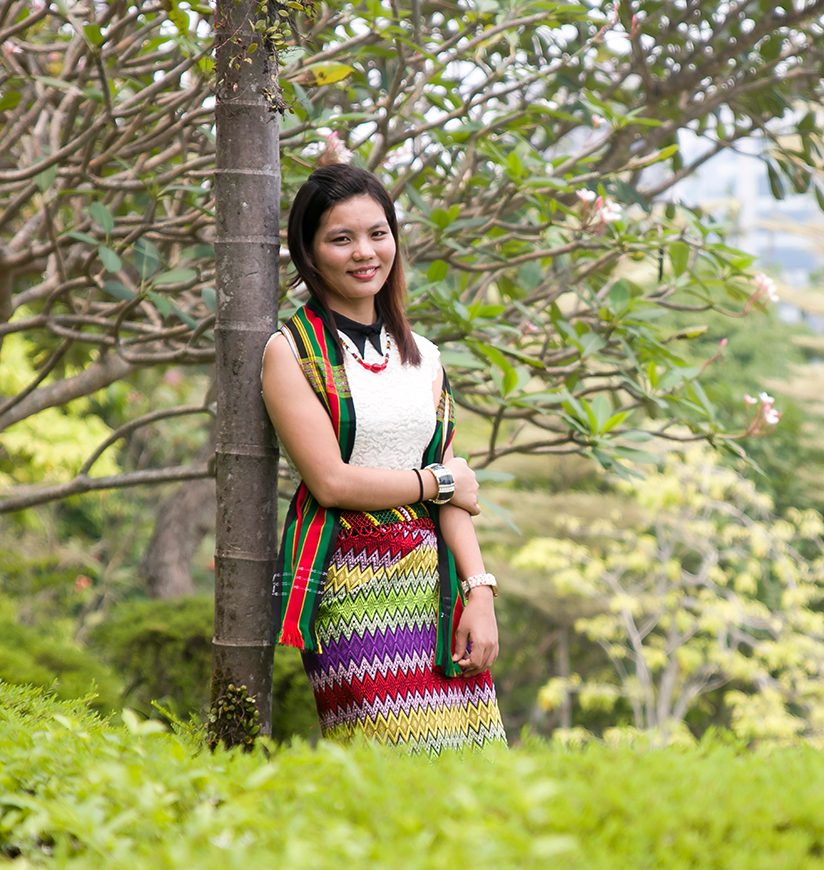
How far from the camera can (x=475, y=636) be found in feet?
7.03

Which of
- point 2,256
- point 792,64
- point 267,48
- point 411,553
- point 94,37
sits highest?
point 792,64

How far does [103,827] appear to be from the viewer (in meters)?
1.29

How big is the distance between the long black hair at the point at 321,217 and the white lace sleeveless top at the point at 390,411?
5cm

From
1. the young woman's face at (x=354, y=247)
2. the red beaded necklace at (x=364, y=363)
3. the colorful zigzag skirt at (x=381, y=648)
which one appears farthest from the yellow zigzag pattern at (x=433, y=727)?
the young woman's face at (x=354, y=247)

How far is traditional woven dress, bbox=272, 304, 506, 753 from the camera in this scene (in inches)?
81.5

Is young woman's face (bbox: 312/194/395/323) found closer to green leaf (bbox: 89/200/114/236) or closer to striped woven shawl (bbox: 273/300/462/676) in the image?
striped woven shawl (bbox: 273/300/462/676)

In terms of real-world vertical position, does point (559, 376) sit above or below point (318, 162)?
below

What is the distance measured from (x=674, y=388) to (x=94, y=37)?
165cm

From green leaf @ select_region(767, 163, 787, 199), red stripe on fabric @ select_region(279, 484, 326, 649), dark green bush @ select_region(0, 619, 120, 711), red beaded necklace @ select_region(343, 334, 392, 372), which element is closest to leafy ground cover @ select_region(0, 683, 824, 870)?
red stripe on fabric @ select_region(279, 484, 326, 649)

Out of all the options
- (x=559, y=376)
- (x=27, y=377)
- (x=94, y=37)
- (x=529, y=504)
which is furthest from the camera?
(x=529, y=504)

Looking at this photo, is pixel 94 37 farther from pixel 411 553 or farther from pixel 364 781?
pixel 364 781

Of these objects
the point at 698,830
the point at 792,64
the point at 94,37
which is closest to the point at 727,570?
the point at 792,64

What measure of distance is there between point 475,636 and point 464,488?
0.27 metres

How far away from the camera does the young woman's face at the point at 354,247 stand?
214cm
